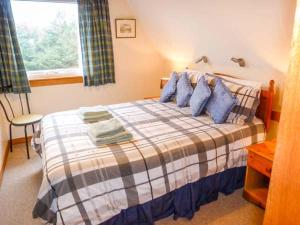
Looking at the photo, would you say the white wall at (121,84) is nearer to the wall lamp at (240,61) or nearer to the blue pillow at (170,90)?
the blue pillow at (170,90)

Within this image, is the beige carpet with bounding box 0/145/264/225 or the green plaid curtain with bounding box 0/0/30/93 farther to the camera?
the green plaid curtain with bounding box 0/0/30/93

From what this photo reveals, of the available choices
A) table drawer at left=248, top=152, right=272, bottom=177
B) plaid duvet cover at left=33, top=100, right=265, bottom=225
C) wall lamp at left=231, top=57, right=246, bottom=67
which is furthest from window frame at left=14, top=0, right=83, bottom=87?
table drawer at left=248, top=152, right=272, bottom=177

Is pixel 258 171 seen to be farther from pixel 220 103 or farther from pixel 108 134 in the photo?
pixel 108 134

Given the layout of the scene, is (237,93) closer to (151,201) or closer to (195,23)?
(195,23)

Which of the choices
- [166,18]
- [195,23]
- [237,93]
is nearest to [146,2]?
[166,18]

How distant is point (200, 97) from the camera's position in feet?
8.11

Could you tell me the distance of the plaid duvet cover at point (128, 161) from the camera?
1535 mm

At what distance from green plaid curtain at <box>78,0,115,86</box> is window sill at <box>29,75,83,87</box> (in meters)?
0.14

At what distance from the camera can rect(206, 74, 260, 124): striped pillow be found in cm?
227

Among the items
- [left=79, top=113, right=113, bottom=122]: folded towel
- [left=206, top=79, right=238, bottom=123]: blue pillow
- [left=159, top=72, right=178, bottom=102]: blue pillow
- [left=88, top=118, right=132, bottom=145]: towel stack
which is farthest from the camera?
[left=159, top=72, right=178, bottom=102]: blue pillow

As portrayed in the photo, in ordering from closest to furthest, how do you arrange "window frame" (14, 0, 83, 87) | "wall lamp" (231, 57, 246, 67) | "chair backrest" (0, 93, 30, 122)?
1. "wall lamp" (231, 57, 246, 67)
2. "chair backrest" (0, 93, 30, 122)
3. "window frame" (14, 0, 83, 87)

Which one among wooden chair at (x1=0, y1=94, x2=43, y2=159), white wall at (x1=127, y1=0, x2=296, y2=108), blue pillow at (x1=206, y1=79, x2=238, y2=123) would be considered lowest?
wooden chair at (x1=0, y1=94, x2=43, y2=159)

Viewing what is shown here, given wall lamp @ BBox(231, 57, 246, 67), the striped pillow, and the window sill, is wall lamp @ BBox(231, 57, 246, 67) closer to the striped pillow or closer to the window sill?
the striped pillow

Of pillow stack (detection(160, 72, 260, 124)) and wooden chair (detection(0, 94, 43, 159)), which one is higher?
pillow stack (detection(160, 72, 260, 124))
